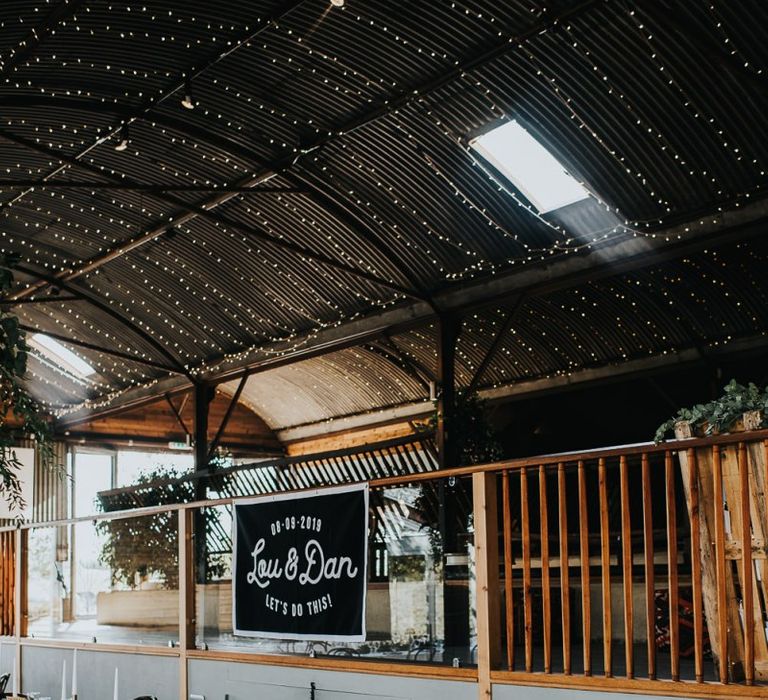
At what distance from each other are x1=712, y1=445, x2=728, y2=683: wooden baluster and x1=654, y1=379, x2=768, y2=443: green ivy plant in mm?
231

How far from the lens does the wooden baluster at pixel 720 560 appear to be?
4.47 metres

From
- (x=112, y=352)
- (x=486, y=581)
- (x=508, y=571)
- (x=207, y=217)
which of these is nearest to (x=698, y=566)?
(x=508, y=571)

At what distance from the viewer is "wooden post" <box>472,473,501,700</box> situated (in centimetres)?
560

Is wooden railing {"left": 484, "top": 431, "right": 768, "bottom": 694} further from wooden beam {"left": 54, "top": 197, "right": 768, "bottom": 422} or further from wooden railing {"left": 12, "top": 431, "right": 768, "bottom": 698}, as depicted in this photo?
wooden beam {"left": 54, "top": 197, "right": 768, "bottom": 422}

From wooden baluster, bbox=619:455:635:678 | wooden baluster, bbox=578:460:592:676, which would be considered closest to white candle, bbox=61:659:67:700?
wooden baluster, bbox=578:460:592:676

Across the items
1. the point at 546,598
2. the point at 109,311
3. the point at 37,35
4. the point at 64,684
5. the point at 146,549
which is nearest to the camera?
the point at 546,598

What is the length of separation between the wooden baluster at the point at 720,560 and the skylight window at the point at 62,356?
1633 cm

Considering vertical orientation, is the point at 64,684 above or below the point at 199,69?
below

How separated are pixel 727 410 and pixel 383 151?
269 inches

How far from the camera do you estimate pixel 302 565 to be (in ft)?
22.4

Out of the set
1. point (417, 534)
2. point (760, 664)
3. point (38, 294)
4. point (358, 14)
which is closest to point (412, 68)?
point (358, 14)

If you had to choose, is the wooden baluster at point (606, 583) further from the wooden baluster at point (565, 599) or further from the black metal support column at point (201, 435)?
the black metal support column at point (201, 435)

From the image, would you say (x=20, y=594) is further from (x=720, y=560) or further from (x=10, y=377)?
(x=720, y=560)

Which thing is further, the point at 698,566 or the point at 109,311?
the point at 109,311
